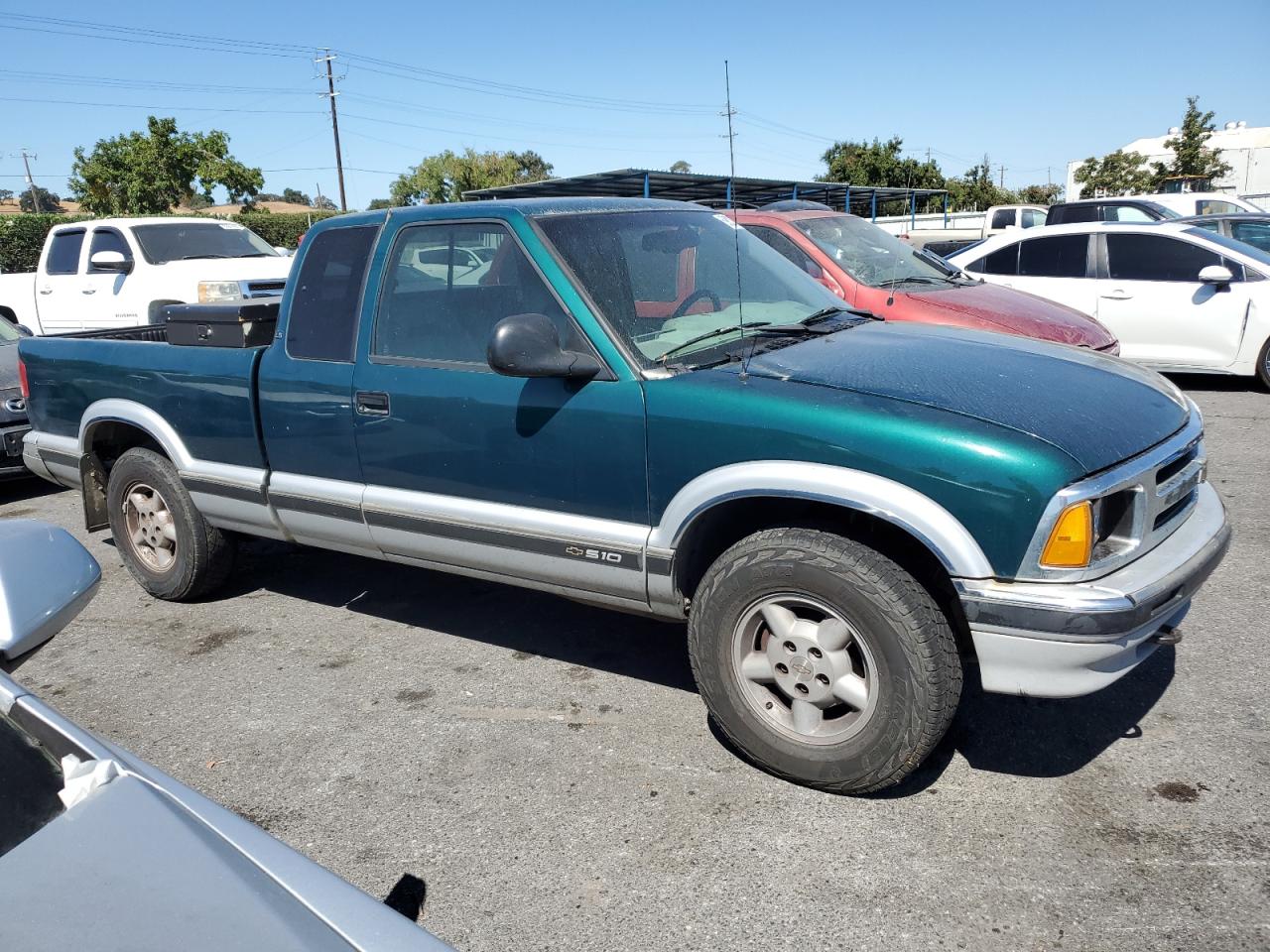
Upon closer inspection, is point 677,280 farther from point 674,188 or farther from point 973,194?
point 973,194

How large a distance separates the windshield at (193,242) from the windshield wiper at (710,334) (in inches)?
353

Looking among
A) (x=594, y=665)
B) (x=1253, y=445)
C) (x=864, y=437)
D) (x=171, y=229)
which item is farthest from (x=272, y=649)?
(x=171, y=229)

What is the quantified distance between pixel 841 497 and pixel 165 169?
3521cm

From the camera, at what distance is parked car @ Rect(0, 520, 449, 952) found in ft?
4.57

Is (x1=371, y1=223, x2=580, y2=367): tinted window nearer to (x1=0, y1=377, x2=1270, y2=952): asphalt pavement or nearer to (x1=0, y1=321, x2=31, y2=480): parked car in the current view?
(x1=0, y1=377, x2=1270, y2=952): asphalt pavement

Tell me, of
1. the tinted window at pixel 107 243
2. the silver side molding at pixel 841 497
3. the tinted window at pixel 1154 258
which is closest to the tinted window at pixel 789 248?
the tinted window at pixel 1154 258

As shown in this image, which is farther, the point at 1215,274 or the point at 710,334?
the point at 1215,274

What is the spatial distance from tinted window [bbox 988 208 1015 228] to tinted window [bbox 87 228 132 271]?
2120 cm

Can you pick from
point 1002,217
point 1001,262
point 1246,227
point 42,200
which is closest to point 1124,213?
point 1246,227

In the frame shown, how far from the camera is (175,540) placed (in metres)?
5.03

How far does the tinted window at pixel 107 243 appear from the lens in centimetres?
1091

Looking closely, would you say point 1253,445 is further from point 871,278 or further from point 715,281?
point 715,281

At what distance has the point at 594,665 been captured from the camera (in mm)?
4230

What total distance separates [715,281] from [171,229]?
9.24 m
